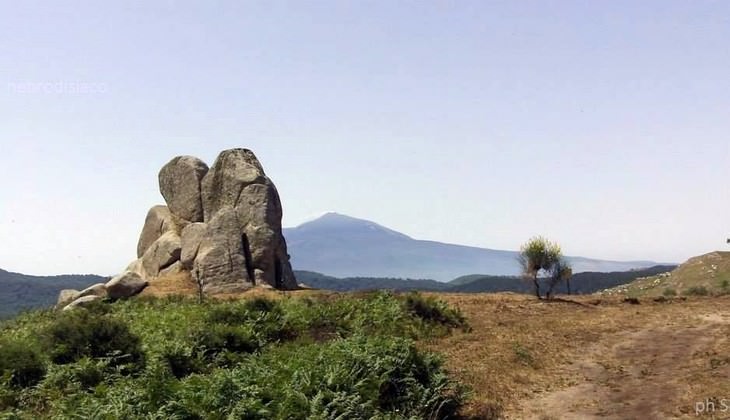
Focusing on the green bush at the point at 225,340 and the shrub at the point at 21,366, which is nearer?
the shrub at the point at 21,366

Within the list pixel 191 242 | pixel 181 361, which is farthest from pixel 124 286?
pixel 181 361

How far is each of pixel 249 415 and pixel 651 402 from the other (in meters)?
10.1

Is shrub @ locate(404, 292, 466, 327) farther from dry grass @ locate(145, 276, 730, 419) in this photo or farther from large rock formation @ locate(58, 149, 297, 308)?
large rock formation @ locate(58, 149, 297, 308)

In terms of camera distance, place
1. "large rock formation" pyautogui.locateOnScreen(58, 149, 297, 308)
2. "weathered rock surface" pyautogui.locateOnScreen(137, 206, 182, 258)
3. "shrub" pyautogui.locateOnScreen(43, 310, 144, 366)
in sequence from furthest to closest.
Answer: "weathered rock surface" pyautogui.locateOnScreen(137, 206, 182, 258) → "large rock formation" pyautogui.locateOnScreen(58, 149, 297, 308) → "shrub" pyautogui.locateOnScreen(43, 310, 144, 366)

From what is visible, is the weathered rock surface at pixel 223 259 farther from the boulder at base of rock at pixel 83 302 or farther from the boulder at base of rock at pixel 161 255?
the boulder at base of rock at pixel 83 302

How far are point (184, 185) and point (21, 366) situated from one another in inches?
1320

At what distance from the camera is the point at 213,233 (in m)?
41.6

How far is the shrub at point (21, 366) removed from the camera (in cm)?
1512

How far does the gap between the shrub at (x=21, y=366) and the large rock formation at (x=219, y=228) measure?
22.1m

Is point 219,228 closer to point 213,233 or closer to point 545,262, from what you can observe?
point 213,233

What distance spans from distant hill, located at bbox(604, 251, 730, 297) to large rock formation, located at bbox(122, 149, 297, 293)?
116 feet

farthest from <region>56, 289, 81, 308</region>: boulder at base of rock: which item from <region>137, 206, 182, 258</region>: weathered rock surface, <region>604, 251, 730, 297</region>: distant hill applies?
<region>604, 251, 730, 297</region>: distant hill

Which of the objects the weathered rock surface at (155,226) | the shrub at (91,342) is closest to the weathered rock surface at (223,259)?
the weathered rock surface at (155,226)

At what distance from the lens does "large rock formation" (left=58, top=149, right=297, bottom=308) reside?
3921cm
